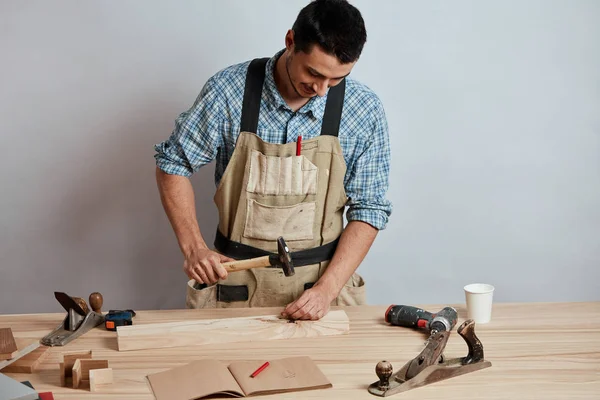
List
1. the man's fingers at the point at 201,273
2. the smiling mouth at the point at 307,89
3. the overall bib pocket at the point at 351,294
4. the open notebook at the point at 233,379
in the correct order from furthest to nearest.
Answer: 1. the overall bib pocket at the point at 351,294
2. the smiling mouth at the point at 307,89
3. the man's fingers at the point at 201,273
4. the open notebook at the point at 233,379

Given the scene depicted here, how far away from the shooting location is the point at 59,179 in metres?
3.51

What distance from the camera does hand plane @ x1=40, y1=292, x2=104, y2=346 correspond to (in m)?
2.30

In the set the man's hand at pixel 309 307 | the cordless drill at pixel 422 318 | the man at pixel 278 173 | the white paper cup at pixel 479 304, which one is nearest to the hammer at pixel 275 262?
the man's hand at pixel 309 307

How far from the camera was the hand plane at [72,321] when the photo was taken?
2303 millimetres

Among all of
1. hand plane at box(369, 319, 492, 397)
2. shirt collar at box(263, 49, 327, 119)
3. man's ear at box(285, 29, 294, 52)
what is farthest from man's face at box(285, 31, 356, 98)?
hand plane at box(369, 319, 492, 397)

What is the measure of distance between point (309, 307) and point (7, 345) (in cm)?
96

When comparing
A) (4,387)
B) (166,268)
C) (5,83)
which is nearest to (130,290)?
(166,268)

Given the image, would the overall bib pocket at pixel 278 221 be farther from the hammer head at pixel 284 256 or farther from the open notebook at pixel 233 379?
the open notebook at pixel 233 379

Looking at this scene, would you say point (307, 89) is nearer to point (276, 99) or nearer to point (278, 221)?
point (276, 99)

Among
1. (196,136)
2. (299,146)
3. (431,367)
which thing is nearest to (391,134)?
(299,146)

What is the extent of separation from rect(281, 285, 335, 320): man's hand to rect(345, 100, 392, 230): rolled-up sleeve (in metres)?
0.45

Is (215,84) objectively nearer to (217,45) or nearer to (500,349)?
(217,45)

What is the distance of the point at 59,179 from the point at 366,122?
61.8 inches

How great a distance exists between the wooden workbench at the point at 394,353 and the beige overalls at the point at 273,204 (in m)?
0.33
